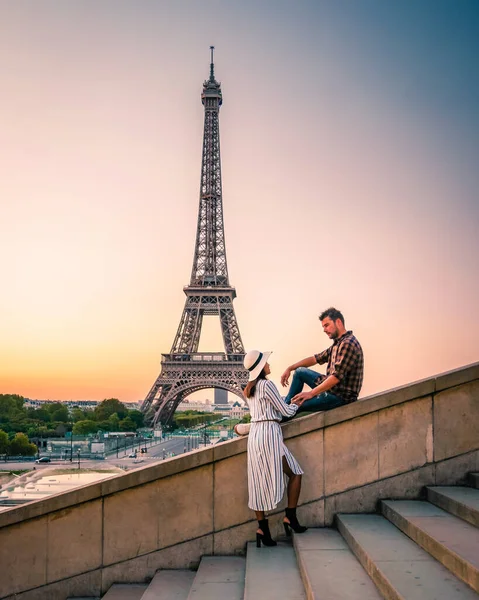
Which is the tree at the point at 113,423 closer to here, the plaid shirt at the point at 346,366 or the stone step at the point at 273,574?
the plaid shirt at the point at 346,366

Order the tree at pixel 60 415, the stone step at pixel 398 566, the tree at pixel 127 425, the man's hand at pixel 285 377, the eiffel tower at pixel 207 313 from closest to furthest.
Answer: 1. the stone step at pixel 398 566
2. the man's hand at pixel 285 377
3. the eiffel tower at pixel 207 313
4. the tree at pixel 127 425
5. the tree at pixel 60 415

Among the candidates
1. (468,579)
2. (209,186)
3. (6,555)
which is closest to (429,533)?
(468,579)

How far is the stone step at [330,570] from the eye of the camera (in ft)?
14.6

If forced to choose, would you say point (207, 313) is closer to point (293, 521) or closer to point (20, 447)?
point (20, 447)

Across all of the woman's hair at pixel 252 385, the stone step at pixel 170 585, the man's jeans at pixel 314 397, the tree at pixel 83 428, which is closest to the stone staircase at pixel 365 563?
the stone step at pixel 170 585

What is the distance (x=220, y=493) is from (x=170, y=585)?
1007 millimetres

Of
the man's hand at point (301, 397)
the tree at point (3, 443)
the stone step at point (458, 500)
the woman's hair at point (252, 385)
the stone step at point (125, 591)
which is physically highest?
the woman's hair at point (252, 385)

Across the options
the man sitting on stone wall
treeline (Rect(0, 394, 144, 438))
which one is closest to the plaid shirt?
the man sitting on stone wall

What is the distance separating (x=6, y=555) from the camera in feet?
21.7

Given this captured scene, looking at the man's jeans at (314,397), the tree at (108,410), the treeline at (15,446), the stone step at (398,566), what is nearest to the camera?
the stone step at (398,566)

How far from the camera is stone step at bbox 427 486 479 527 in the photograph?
520cm

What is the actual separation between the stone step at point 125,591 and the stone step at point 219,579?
64cm

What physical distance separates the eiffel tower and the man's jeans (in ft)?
170

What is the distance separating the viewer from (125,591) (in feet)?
20.4
